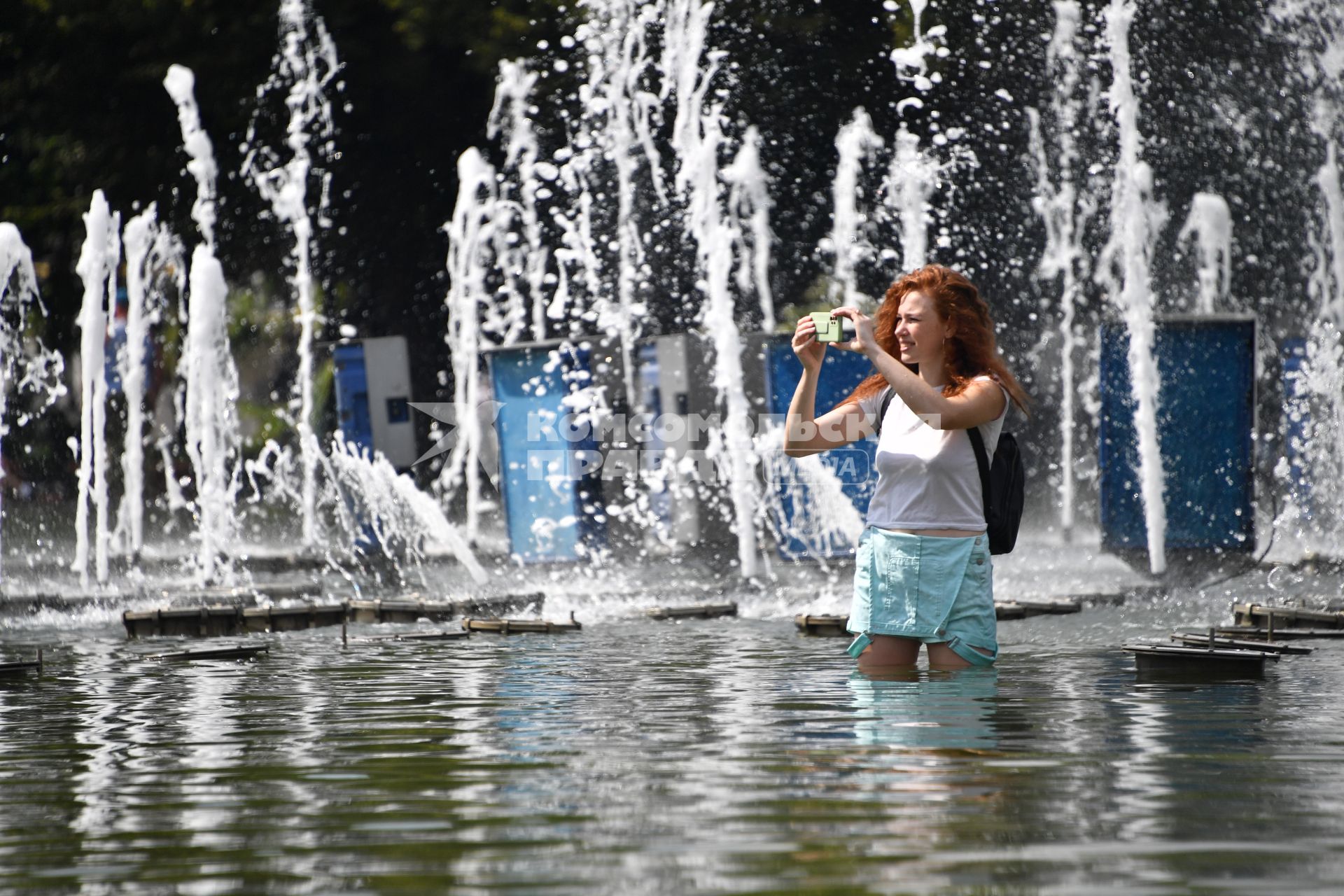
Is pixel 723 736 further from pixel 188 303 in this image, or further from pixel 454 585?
pixel 188 303

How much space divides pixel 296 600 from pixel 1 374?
407 inches

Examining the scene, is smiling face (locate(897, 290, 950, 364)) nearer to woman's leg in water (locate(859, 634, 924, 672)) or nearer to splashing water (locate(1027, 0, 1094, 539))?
woman's leg in water (locate(859, 634, 924, 672))

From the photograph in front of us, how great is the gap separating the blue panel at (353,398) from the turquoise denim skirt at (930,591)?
12129mm

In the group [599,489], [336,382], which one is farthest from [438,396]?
[599,489]

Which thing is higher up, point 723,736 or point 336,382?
point 336,382

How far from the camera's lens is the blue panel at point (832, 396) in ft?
39.3

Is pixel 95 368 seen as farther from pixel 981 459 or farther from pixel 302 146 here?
pixel 981 459

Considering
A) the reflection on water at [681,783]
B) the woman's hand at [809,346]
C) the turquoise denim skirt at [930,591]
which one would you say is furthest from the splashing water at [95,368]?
the turquoise denim skirt at [930,591]

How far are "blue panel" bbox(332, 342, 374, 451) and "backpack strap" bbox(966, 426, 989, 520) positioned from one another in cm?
1228

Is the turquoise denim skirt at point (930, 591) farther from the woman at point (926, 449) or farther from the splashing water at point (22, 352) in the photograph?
the splashing water at point (22, 352)

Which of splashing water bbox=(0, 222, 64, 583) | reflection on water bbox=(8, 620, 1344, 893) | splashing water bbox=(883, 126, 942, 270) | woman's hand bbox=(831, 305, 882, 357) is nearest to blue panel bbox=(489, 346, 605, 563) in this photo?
splashing water bbox=(883, 126, 942, 270)

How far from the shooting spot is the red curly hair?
13.1 feet

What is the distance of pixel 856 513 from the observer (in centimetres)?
1219

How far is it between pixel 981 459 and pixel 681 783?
1258mm
